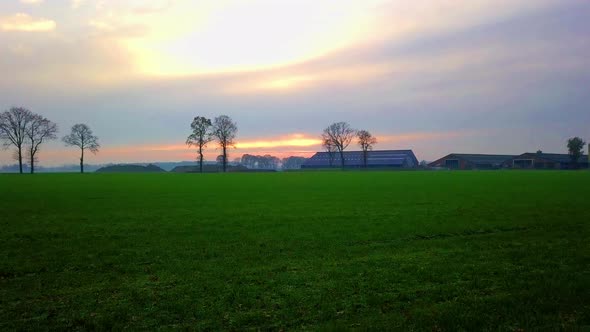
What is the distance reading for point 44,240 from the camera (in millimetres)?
16484

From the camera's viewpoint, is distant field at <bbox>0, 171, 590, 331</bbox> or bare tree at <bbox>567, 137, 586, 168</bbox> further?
bare tree at <bbox>567, 137, 586, 168</bbox>

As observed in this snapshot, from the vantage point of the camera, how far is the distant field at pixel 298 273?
8164mm

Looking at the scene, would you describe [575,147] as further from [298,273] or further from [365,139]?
[298,273]

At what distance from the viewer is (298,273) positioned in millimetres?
11430

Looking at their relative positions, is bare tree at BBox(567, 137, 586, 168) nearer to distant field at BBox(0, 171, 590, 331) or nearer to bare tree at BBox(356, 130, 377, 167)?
bare tree at BBox(356, 130, 377, 167)

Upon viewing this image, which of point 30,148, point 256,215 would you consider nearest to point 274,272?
point 256,215

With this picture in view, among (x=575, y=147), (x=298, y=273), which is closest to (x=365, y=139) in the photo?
(x=575, y=147)

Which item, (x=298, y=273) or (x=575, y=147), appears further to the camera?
(x=575, y=147)

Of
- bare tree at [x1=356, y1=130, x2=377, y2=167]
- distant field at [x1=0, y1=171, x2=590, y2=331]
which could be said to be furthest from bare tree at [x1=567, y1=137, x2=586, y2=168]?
distant field at [x1=0, y1=171, x2=590, y2=331]

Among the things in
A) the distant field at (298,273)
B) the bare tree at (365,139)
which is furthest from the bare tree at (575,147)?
the distant field at (298,273)

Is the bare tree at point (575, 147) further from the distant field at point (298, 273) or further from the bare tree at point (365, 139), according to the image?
the distant field at point (298, 273)

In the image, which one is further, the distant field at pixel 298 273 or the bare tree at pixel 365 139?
the bare tree at pixel 365 139

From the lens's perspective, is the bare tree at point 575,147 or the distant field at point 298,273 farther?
the bare tree at point 575,147

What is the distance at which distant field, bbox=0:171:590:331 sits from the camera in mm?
8164
